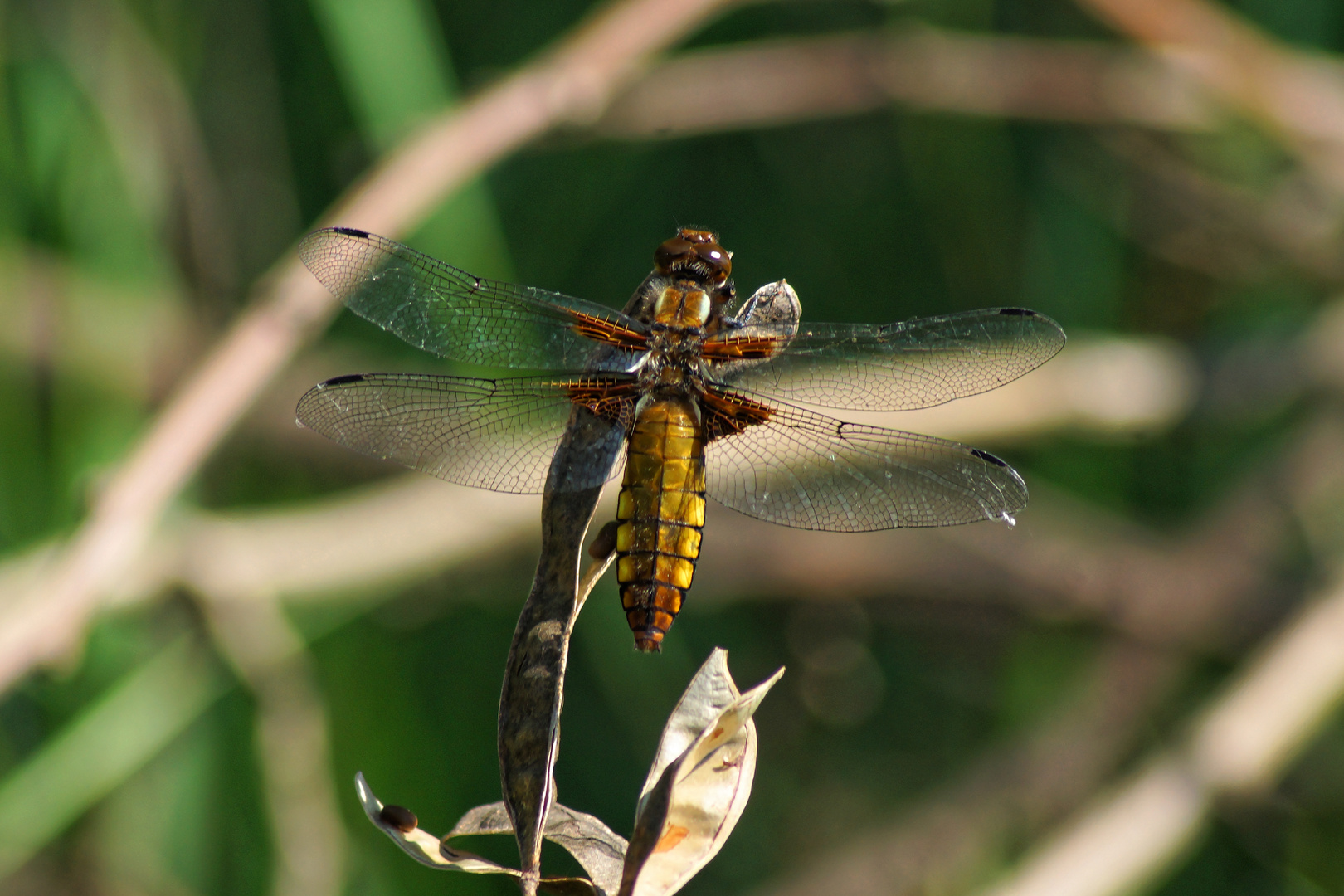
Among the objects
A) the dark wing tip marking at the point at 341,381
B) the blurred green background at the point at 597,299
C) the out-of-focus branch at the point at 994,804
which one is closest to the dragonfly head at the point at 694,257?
the dark wing tip marking at the point at 341,381

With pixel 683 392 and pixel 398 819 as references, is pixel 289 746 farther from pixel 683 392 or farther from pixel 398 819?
pixel 398 819

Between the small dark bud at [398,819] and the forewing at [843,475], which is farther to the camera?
the forewing at [843,475]

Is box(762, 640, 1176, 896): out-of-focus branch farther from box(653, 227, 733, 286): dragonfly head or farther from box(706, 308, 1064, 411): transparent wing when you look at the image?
box(653, 227, 733, 286): dragonfly head

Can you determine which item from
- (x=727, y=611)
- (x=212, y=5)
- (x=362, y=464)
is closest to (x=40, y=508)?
(x=362, y=464)

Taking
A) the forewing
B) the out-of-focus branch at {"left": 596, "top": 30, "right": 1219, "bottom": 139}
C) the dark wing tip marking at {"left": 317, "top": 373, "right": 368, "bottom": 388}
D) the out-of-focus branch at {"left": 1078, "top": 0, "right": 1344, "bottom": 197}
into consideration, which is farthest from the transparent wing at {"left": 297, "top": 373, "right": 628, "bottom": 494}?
the out-of-focus branch at {"left": 1078, "top": 0, "right": 1344, "bottom": 197}

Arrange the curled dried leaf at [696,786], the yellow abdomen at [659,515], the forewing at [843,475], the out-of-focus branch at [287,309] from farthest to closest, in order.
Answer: the out-of-focus branch at [287,309] → the forewing at [843,475] → the yellow abdomen at [659,515] → the curled dried leaf at [696,786]

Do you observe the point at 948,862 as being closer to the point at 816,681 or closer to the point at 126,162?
the point at 816,681

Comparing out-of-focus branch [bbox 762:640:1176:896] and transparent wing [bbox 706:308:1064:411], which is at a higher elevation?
transparent wing [bbox 706:308:1064:411]

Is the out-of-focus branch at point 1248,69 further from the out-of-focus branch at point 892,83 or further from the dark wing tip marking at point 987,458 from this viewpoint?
the dark wing tip marking at point 987,458

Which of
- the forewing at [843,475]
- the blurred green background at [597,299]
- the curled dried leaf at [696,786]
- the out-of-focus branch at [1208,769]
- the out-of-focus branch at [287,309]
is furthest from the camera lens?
the blurred green background at [597,299]
